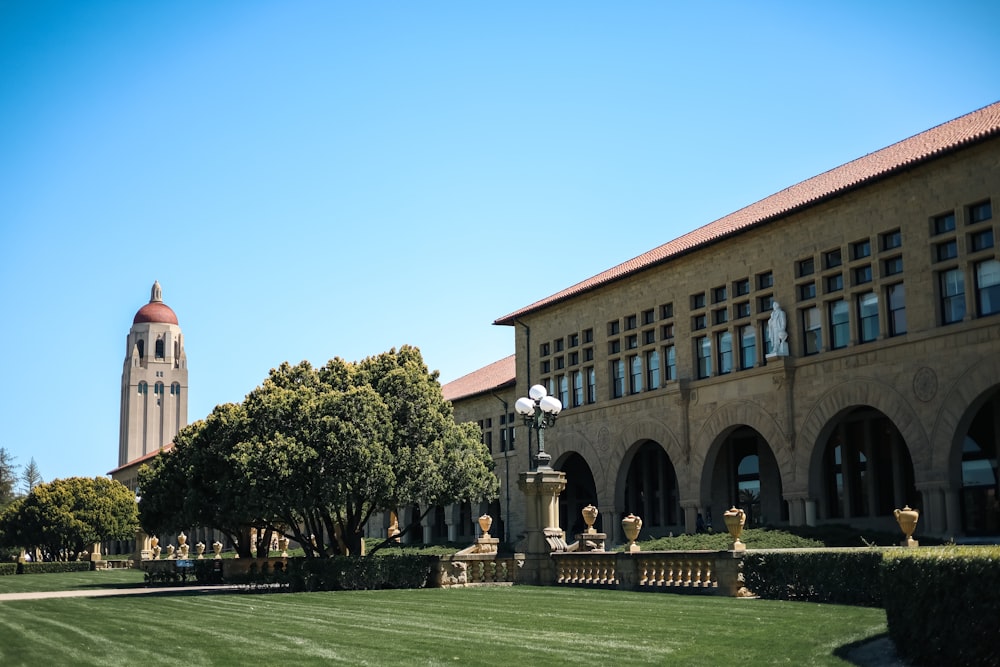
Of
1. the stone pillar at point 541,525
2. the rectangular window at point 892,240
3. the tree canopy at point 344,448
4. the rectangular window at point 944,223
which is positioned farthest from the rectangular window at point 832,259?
the tree canopy at point 344,448

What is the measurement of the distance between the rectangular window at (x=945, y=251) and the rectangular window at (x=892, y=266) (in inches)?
55.7

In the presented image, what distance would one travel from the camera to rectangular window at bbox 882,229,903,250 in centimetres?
3278

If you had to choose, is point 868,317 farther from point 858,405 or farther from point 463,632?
point 463,632

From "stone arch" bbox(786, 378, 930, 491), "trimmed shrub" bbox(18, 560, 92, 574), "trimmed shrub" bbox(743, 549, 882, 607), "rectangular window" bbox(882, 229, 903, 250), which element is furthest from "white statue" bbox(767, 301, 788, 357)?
"trimmed shrub" bbox(18, 560, 92, 574)

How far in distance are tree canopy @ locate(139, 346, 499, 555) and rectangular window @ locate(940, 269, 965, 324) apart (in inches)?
618

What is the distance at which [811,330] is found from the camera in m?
36.2

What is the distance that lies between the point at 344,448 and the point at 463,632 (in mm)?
18815

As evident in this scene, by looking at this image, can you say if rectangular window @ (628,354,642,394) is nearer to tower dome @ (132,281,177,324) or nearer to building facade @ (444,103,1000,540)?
building facade @ (444,103,1000,540)

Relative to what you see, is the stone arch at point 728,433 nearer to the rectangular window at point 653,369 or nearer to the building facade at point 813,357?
the building facade at point 813,357

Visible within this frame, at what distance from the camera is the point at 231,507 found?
37.1 m

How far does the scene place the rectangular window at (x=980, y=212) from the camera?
2992 centimetres

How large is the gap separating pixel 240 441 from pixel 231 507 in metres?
2.55

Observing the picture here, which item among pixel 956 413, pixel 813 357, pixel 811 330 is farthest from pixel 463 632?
pixel 811 330

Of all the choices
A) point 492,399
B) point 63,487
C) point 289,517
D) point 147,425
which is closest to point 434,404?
point 289,517
